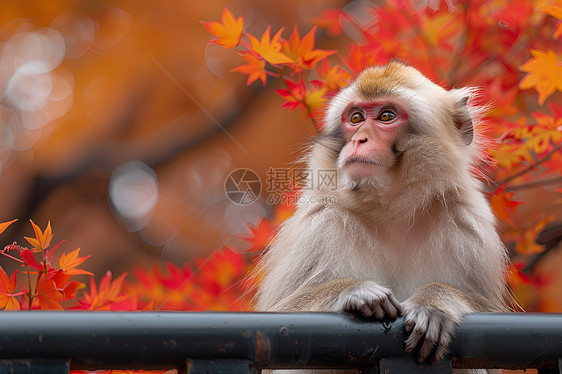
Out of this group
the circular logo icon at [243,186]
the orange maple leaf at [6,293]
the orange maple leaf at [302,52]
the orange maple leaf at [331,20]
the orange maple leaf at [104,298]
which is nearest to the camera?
the orange maple leaf at [6,293]

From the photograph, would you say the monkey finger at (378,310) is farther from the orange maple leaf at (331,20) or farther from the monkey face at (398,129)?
the orange maple leaf at (331,20)

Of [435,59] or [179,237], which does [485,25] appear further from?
[179,237]

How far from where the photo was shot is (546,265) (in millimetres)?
4766

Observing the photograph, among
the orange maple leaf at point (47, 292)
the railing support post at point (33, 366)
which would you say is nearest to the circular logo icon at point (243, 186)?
the orange maple leaf at point (47, 292)

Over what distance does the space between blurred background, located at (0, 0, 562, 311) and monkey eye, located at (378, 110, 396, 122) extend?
189cm

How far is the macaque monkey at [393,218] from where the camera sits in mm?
2621

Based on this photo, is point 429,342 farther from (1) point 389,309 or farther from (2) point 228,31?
(2) point 228,31

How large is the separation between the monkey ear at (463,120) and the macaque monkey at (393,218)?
18cm

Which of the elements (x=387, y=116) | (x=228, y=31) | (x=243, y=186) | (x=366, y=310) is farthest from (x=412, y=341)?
(x=243, y=186)

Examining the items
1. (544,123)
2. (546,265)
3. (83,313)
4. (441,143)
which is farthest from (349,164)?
(546,265)

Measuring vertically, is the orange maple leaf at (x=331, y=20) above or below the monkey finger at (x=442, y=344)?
above

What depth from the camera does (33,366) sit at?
1333mm

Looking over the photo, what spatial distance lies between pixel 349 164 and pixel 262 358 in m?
1.34

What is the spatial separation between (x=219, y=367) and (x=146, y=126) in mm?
4358
